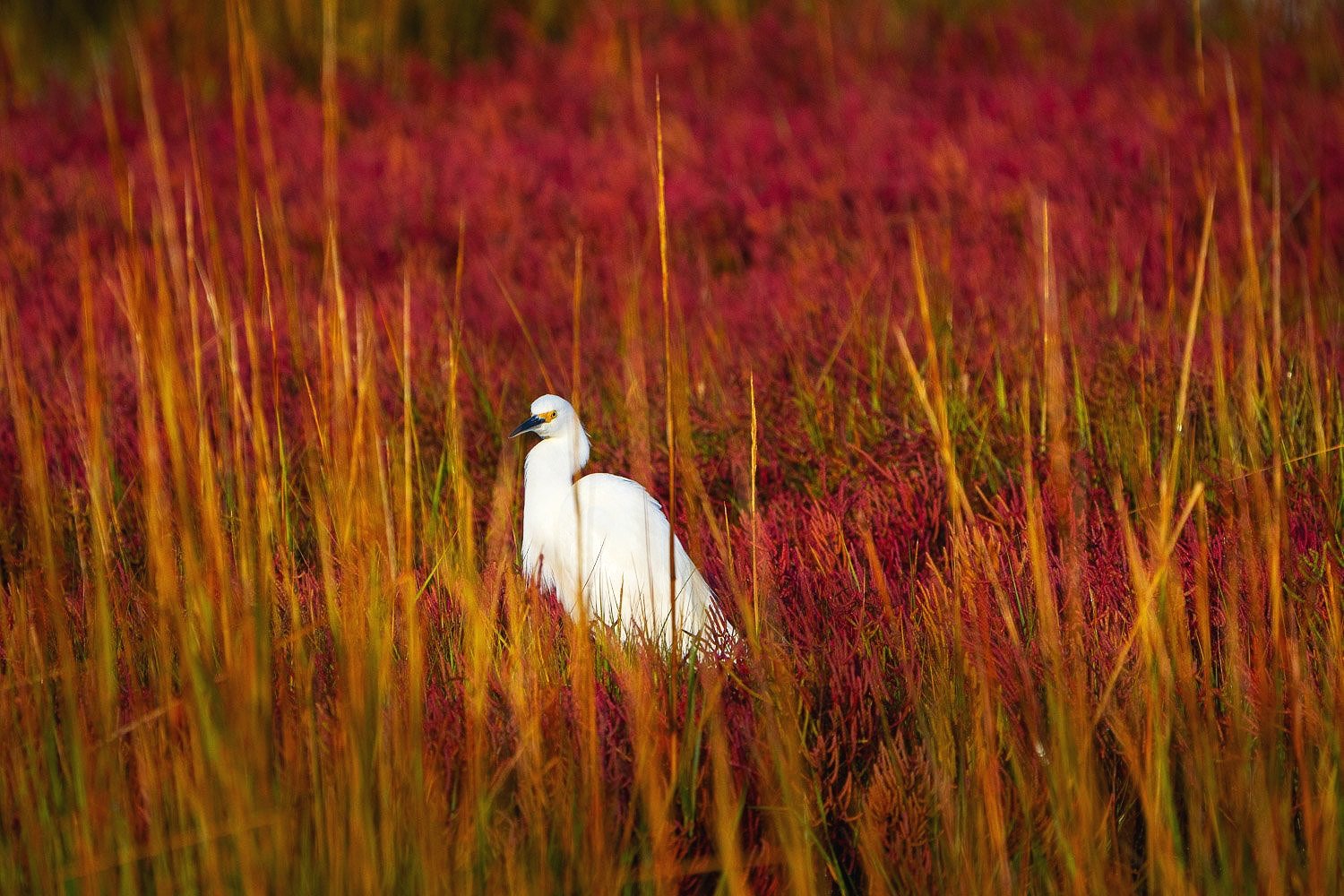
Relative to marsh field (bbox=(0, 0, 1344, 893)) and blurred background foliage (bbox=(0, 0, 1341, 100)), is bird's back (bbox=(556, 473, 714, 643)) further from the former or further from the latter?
blurred background foliage (bbox=(0, 0, 1341, 100))

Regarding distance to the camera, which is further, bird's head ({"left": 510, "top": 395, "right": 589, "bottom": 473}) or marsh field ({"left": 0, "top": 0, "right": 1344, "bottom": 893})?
bird's head ({"left": 510, "top": 395, "right": 589, "bottom": 473})

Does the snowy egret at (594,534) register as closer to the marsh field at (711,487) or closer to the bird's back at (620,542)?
the bird's back at (620,542)

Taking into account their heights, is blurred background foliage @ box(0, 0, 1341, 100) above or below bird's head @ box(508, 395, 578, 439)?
above

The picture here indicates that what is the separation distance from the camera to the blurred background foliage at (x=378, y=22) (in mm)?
7668

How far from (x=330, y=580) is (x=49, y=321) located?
11.0 feet

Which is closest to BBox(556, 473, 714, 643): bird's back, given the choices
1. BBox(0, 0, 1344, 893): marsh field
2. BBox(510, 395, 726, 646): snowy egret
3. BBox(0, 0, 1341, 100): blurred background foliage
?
BBox(510, 395, 726, 646): snowy egret

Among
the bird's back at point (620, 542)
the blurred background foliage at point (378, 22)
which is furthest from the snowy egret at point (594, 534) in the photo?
the blurred background foliage at point (378, 22)

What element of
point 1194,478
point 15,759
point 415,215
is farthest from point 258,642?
point 415,215

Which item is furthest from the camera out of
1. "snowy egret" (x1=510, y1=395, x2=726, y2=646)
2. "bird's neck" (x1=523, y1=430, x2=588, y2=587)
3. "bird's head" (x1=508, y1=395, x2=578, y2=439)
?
"bird's head" (x1=508, y1=395, x2=578, y2=439)

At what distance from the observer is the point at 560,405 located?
9.53 feet

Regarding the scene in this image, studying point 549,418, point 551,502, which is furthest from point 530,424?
point 551,502

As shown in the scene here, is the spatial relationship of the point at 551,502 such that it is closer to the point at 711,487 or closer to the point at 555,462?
the point at 555,462

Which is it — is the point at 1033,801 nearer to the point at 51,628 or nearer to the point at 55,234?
the point at 51,628

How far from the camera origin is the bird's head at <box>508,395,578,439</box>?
2.90 m
